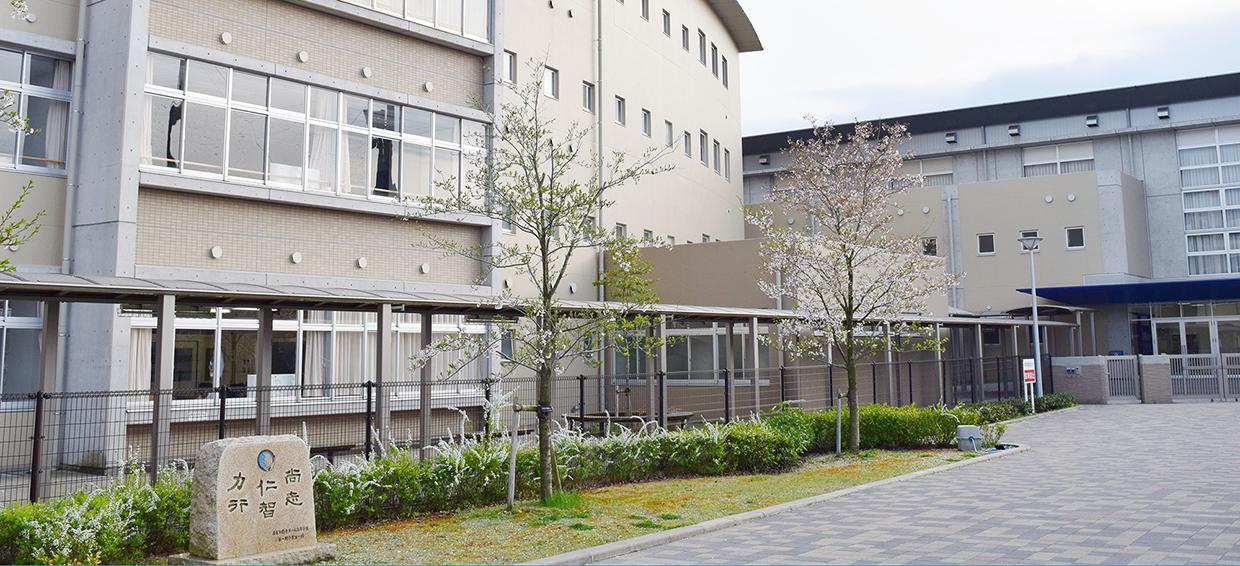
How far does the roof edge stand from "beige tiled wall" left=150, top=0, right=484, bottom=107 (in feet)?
61.6

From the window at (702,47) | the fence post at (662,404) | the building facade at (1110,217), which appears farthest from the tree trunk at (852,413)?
the window at (702,47)

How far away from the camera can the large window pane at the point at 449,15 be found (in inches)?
777

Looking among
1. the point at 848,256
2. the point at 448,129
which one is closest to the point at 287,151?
the point at 448,129

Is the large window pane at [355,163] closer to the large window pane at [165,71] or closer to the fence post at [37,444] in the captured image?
the large window pane at [165,71]

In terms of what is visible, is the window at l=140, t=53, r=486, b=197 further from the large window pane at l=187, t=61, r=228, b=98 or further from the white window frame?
the white window frame

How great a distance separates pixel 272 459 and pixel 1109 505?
9.60 m

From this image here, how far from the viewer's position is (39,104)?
15414mm

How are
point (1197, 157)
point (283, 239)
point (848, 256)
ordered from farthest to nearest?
point (1197, 157)
point (848, 256)
point (283, 239)

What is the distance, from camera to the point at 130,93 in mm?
15055

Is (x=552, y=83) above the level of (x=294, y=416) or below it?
above

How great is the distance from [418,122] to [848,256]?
9451 mm

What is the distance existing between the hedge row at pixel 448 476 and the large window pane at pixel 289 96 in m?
8.52

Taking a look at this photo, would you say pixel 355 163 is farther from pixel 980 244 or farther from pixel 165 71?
pixel 980 244

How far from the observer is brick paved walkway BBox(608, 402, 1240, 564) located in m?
8.32
